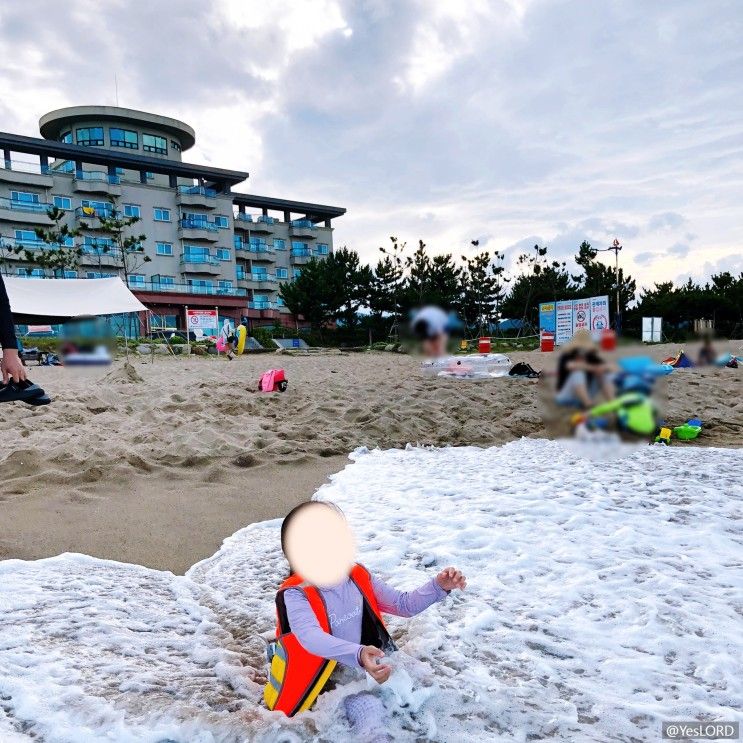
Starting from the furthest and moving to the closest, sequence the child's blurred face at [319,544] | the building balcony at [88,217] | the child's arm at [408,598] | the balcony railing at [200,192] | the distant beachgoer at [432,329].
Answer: the balcony railing at [200,192], the child's arm at [408,598], the child's blurred face at [319,544], the building balcony at [88,217], the distant beachgoer at [432,329]

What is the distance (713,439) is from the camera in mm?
10711

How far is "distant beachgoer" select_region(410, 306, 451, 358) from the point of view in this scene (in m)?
1.07

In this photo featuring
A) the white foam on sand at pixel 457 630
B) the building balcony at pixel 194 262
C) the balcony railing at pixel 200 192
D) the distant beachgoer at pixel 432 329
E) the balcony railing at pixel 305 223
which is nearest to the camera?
the distant beachgoer at pixel 432 329

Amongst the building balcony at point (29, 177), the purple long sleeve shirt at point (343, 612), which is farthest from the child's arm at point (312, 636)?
the building balcony at point (29, 177)

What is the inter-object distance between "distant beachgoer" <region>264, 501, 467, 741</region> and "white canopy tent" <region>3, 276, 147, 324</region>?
131 cm

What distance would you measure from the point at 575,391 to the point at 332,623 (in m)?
3.11

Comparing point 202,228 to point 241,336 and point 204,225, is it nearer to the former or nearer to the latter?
point 204,225

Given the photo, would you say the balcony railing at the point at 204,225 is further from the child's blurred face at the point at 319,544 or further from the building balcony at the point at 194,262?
the child's blurred face at the point at 319,544

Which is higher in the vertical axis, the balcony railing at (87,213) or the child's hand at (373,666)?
the balcony railing at (87,213)

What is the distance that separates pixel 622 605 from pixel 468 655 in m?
1.44

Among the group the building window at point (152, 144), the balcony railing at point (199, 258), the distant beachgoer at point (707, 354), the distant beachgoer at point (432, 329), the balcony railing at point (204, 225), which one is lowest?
the distant beachgoer at point (707, 354)

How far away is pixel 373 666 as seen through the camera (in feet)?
10.3

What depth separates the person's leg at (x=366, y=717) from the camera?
11.5 ft

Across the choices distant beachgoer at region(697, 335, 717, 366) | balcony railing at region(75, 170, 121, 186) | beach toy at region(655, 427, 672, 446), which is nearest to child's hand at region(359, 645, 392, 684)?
distant beachgoer at region(697, 335, 717, 366)
